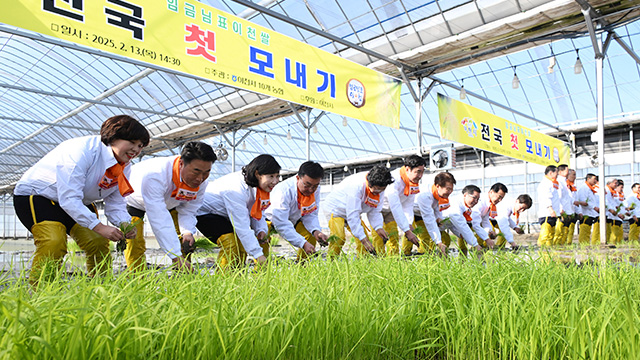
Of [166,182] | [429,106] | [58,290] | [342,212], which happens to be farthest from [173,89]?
[58,290]

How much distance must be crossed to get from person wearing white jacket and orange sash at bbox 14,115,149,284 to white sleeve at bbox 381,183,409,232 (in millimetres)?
2821

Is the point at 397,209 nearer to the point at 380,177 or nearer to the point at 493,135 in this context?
the point at 380,177

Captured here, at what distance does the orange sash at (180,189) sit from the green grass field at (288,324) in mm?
1295

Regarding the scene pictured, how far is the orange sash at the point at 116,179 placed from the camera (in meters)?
2.66

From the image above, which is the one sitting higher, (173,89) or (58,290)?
(173,89)

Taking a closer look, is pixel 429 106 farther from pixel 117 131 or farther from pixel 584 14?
pixel 117 131

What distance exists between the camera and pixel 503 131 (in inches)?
417

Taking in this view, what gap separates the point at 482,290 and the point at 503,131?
9.81m

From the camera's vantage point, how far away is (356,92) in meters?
7.04

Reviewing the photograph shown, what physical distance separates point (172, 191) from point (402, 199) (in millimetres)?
2934

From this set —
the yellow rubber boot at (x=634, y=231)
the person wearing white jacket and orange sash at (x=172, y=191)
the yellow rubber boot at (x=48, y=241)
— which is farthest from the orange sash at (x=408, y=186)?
the yellow rubber boot at (x=634, y=231)

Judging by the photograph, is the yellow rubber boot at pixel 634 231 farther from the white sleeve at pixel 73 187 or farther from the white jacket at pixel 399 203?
the white sleeve at pixel 73 187

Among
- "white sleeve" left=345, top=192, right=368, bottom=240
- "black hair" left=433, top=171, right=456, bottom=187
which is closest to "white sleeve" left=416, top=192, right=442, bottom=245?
"black hair" left=433, top=171, right=456, bottom=187

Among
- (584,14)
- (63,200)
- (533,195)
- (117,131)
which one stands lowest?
(533,195)
